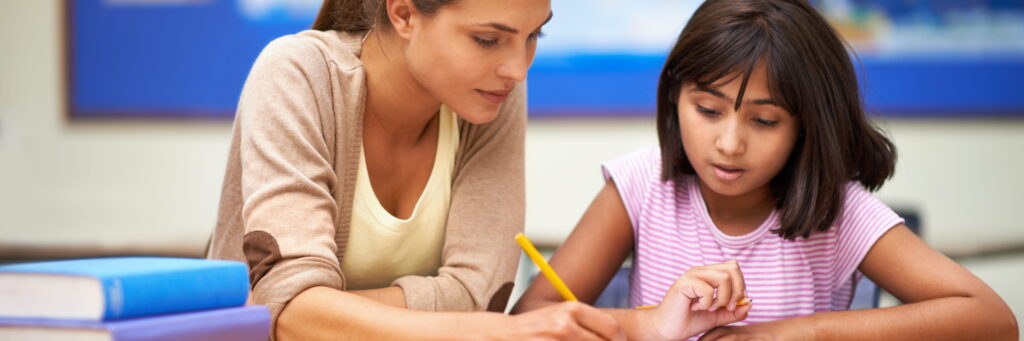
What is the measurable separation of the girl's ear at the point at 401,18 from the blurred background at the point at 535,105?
1.69 metres

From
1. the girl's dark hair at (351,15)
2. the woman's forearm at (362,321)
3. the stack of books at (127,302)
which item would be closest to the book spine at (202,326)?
the stack of books at (127,302)

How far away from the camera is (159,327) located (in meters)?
0.70

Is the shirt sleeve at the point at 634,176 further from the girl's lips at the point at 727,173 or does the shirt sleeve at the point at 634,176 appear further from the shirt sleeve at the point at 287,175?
the shirt sleeve at the point at 287,175

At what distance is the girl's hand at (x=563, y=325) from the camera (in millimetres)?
895

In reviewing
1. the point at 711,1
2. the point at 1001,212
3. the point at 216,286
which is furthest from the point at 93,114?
the point at 1001,212

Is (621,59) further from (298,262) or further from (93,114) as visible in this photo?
(298,262)

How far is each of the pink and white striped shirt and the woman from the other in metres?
0.20

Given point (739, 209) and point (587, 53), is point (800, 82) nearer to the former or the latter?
point (739, 209)

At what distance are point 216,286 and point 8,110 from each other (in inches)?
110

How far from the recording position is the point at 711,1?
1305mm

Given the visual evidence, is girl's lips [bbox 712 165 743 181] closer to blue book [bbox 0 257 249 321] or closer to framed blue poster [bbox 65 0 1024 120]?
blue book [bbox 0 257 249 321]

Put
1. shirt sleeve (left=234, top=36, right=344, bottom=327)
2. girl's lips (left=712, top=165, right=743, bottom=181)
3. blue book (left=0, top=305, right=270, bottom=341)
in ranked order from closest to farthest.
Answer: blue book (left=0, top=305, right=270, bottom=341) → shirt sleeve (left=234, top=36, right=344, bottom=327) → girl's lips (left=712, top=165, right=743, bottom=181)

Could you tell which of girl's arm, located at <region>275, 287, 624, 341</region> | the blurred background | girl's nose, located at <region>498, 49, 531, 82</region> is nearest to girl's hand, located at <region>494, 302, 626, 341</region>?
girl's arm, located at <region>275, 287, 624, 341</region>

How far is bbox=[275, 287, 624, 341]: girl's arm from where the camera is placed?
901mm
